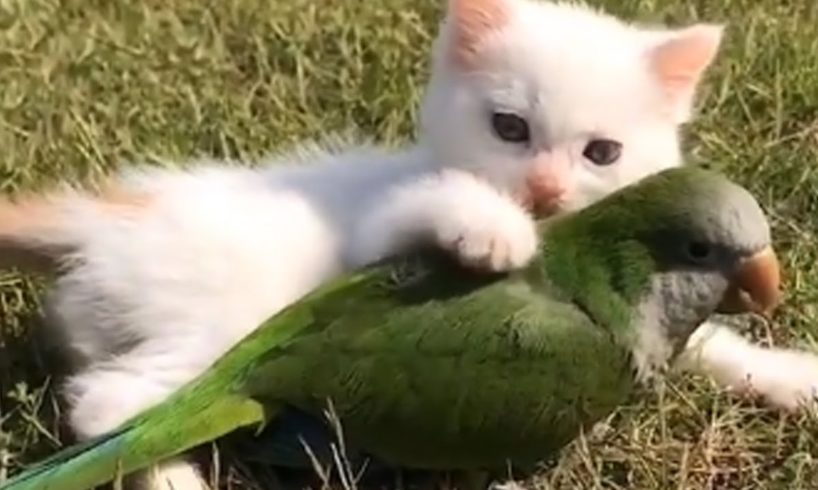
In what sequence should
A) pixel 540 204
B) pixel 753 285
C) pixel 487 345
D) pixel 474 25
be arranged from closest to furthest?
1. pixel 487 345
2. pixel 753 285
3. pixel 540 204
4. pixel 474 25

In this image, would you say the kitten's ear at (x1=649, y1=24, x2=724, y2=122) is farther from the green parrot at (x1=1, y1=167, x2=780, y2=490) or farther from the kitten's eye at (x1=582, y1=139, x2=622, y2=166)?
the green parrot at (x1=1, y1=167, x2=780, y2=490)

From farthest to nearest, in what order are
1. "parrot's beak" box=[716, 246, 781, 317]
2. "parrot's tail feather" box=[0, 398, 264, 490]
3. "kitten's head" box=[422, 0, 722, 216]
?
"kitten's head" box=[422, 0, 722, 216] → "parrot's beak" box=[716, 246, 781, 317] → "parrot's tail feather" box=[0, 398, 264, 490]

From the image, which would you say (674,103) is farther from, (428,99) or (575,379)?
(575,379)

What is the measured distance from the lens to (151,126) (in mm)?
3066

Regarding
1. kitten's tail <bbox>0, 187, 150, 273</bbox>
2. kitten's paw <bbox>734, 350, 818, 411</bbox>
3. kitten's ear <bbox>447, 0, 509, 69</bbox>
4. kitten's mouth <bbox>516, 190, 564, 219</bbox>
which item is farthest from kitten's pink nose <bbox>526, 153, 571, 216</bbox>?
kitten's tail <bbox>0, 187, 150, 273</bbox>

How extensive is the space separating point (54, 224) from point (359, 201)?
377mm

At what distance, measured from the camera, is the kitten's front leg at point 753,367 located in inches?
95.9

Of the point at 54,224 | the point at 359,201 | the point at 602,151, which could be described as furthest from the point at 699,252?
the point at 54,224

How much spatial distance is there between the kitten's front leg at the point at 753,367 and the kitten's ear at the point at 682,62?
0.30 m

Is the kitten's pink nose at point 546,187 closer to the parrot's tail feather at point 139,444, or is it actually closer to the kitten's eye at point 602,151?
the kitten's eye at point 602,151

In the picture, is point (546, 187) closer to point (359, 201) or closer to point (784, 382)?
point (359, 201)

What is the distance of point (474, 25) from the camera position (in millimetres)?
2514

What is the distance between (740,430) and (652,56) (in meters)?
0.50

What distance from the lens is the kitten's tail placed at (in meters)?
2.38
